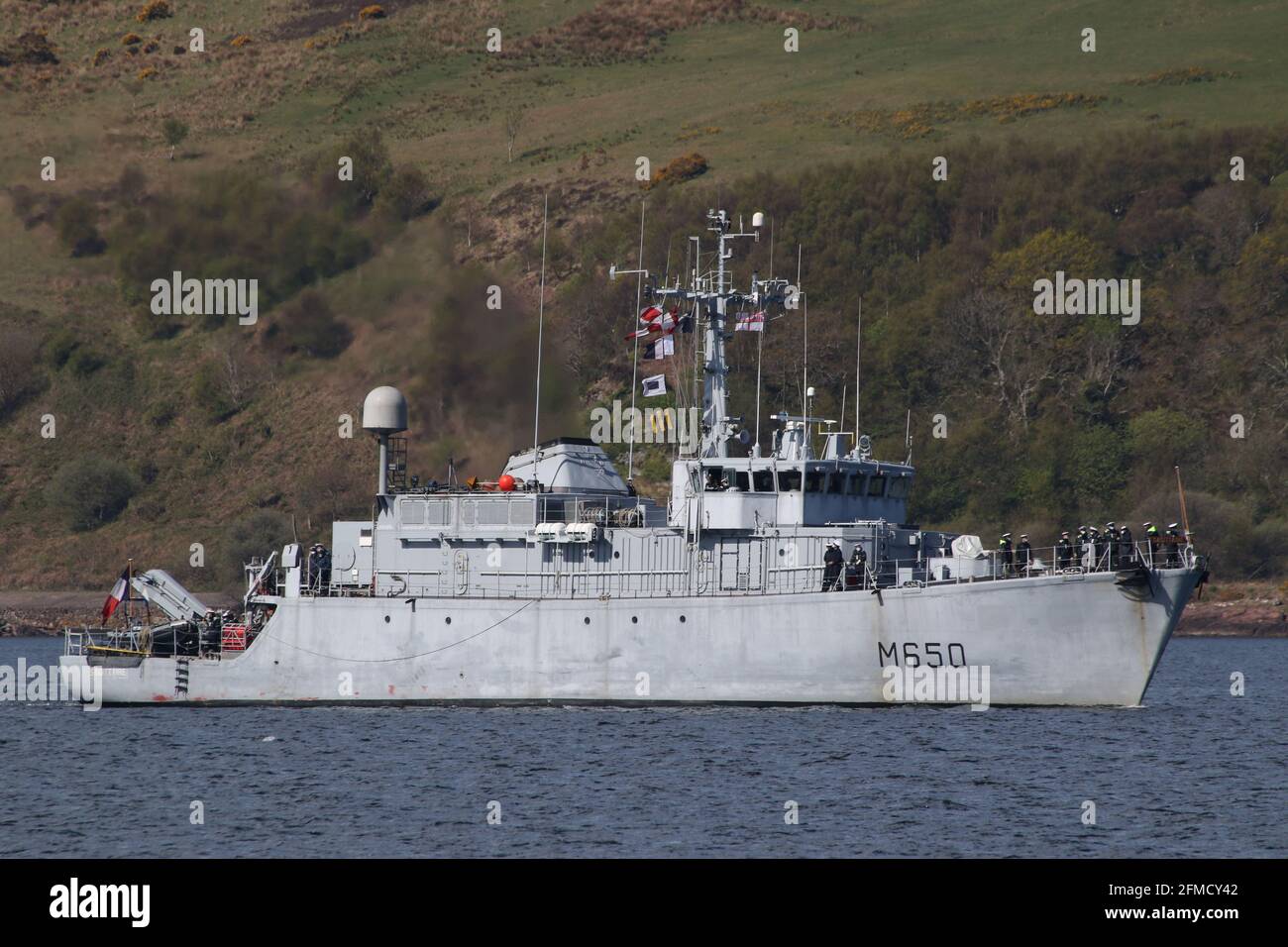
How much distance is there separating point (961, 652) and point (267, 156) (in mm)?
87453

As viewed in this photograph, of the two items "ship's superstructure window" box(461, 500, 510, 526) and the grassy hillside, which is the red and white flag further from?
the grassy hillside

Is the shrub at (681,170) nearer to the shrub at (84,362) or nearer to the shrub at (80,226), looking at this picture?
the shrub at (80,226)

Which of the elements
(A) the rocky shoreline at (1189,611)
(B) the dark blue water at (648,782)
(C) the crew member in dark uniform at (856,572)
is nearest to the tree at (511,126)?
(A) the rocky shoreline at (1189,611)

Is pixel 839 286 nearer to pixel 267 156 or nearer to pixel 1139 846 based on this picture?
pixel 267 156

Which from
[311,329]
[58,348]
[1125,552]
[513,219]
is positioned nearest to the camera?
[1125,552]

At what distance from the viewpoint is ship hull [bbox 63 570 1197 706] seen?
38.8 m

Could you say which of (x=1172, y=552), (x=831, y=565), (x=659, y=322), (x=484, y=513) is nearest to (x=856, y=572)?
(x=831, y=565)

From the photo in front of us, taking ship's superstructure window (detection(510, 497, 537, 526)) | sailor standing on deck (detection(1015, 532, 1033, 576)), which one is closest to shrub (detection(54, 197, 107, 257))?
ship's superstructure window (detection(510, 497, 537, 526))

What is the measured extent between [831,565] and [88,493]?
61.5m

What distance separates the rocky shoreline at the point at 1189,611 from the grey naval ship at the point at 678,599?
125 ft

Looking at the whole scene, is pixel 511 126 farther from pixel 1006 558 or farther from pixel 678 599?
pixel 1006 558

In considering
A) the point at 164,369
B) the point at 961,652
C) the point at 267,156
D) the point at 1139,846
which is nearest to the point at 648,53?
the point at 267,156

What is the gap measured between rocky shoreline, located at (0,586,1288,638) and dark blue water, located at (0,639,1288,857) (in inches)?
1553

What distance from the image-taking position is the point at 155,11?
482 ft
